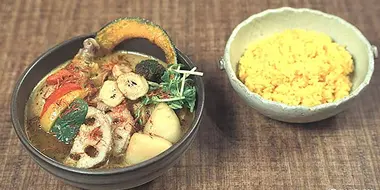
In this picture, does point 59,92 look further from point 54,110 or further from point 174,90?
A: point 174,90

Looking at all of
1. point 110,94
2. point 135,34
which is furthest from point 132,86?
point 135,34

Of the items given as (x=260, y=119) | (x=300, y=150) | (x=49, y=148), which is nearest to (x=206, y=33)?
(x=260, y=119)


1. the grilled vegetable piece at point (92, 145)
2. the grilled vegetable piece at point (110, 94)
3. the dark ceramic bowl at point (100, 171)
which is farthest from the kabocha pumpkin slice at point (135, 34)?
the grilled vegetable piece at point (92, 145)

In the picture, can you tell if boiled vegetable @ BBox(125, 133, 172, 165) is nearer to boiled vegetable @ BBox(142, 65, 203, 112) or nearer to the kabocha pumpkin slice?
boiled vegetable @ BBox(142, 65, 203, 112)

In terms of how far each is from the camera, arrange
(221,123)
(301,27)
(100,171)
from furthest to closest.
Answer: (301,27) → (221,123) → (100,171)

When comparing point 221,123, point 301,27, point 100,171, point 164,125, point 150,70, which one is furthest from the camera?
point 301,27

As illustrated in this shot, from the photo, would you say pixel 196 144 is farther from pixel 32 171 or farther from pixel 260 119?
pixel 32 171

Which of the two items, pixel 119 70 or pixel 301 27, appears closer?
pixel 119 70
